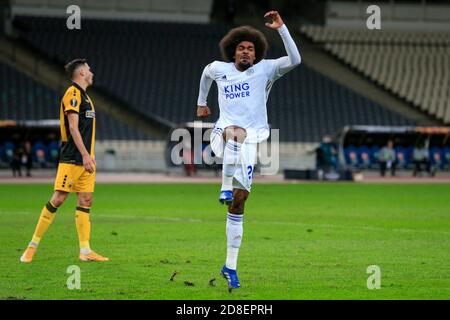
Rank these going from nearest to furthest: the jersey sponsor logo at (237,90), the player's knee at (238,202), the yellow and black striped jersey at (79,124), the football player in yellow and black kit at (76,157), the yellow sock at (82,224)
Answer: the player's knee at (238,202) → the jersey sponsor logo at (237,90) → the football player in yellow and black kit at (76,157) → the yellow and black striped jersey at (79,124) → the yellow sock at (82,224)

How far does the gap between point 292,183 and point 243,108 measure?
2907cm

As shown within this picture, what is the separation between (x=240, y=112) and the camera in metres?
12.1

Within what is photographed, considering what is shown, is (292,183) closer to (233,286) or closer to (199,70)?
(199,70)

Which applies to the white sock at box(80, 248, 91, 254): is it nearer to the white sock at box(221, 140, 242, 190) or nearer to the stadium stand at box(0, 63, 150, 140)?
the white sock at box(221, 140, 242, 190)

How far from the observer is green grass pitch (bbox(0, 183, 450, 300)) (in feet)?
38.1

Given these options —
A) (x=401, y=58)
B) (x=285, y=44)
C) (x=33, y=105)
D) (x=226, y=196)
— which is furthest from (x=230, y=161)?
(x=401, y=58)

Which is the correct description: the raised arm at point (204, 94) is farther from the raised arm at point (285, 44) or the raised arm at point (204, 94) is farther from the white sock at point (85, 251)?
the white sock at point (85, 251)

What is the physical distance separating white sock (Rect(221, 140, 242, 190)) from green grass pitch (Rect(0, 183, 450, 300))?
1.14 metres

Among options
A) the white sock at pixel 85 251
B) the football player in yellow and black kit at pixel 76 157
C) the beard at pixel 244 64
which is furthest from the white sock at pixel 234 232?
the white sock at pixel 85 251

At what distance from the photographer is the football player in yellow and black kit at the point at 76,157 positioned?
14.1 meters

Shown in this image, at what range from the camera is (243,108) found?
39.7 feet

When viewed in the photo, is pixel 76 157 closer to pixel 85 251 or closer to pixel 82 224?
pixel 82 224

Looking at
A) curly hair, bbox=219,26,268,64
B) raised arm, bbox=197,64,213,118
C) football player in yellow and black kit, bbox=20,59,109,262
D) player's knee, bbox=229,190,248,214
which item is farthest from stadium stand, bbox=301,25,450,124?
player's knee, bbox=229,190,248,214
